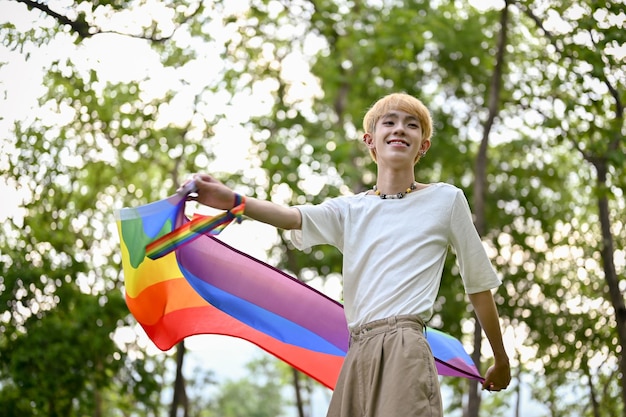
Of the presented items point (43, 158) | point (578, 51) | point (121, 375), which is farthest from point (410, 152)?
point (121, 375)

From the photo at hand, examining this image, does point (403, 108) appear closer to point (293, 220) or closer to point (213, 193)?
point (293, 220)

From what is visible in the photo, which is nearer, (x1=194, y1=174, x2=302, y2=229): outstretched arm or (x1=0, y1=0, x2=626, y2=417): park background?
(x1=194, y1=174, x2=302, y2=229): outstretched arm

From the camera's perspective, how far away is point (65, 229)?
8961 mm

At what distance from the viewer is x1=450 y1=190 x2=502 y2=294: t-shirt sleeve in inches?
118

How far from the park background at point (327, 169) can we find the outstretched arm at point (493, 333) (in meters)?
3.18

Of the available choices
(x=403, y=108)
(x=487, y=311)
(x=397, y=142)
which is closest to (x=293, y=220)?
(x=397, y=142)

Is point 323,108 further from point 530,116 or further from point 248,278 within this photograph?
point 248,278

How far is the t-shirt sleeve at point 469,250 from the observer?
2.99 meters

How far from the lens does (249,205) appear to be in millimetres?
2812

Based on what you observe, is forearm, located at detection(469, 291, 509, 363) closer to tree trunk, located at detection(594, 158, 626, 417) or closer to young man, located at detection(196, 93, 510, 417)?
young man, located at detection(196, 93, 510, 417)

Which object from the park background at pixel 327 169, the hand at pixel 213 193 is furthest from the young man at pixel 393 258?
the park background at pixel 327 169

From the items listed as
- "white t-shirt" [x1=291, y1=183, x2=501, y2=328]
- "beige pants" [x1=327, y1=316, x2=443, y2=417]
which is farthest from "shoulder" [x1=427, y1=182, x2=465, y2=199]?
"beige pants" [x1=327, y1=316, x2=443, y2=417]

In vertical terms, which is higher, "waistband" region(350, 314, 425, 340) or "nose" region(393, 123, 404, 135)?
"nose" region(393, 123, 404, 135)

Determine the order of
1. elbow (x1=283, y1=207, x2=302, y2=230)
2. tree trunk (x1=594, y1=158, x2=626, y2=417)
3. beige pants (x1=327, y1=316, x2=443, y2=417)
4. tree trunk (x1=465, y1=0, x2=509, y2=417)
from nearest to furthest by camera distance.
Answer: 1. beige pants (x1=327, y1=316, x2=443, y2=417)
2. elbow (x1=283, y1=207, x2=302, y2=230)
3. tree trunk (x1=594, y1=158, x2=626, y2=417)
4. tree trunk (x1=465, y1=0, x2=509, y2=417)
